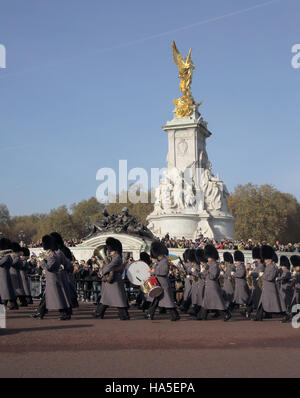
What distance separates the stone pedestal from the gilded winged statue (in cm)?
110

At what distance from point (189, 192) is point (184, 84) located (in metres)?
12.2

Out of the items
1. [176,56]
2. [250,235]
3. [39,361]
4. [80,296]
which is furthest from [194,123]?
[39,361]

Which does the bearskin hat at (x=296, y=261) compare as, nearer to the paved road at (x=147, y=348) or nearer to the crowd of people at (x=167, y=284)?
the crowd of people at (x=167, y=284)

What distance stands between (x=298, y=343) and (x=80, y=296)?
44.7ft

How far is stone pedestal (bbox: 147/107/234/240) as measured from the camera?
1781 inches

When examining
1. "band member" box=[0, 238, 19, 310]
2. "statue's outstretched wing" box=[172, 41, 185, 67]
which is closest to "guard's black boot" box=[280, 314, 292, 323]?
"band member" box=[0, 238, 19, 310]

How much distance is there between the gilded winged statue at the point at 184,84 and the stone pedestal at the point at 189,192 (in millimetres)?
1102

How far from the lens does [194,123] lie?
4756 centimetres

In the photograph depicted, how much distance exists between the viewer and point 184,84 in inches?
2040

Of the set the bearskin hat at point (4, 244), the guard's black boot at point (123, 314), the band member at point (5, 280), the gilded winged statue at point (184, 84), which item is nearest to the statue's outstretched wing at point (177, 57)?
the gilded winged statue at point (184, 84)

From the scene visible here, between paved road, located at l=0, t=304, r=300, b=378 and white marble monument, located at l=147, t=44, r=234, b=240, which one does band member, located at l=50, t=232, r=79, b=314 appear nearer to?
paved road, located at l=0, t=304, r=300, b=378

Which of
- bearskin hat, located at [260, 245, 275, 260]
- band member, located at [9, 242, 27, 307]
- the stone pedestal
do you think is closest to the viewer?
bearskin hat, located at [260, 245, 275, 260]

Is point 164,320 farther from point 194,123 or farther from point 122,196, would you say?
point 122,196

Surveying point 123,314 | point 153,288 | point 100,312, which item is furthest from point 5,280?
point 153,288
